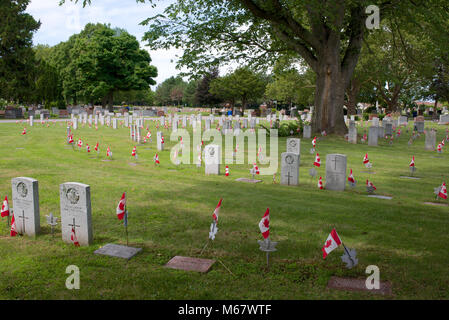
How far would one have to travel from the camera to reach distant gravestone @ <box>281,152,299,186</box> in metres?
10.9

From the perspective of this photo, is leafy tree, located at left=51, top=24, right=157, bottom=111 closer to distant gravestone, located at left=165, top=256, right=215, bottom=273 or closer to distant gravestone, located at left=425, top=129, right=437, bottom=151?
distant gravestone, located at left=425, top=129, right=437, bottom=151

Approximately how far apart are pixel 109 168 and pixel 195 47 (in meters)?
13.4

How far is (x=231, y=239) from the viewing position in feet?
21.1

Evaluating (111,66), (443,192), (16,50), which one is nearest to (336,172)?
(443,192)

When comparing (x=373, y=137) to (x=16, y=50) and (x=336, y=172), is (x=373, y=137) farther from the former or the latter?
(x=16, y=50)

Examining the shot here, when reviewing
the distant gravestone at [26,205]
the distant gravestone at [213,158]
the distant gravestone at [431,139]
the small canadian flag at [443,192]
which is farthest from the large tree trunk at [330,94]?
the distant gravestone at [26,205]

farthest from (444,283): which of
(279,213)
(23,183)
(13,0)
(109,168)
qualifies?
(13,0)

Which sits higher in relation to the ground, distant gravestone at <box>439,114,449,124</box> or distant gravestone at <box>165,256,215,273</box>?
distant gravestone at <box>439,114,449,124</box>

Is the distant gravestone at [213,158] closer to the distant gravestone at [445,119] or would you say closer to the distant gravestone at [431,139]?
the distant gravestone at [431,139]

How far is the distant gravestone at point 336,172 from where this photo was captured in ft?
34.2

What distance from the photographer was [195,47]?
79.3ft

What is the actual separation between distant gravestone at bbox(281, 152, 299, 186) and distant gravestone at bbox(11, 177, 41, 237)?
264 inches

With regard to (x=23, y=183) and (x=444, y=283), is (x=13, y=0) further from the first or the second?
(x=444, y=283)

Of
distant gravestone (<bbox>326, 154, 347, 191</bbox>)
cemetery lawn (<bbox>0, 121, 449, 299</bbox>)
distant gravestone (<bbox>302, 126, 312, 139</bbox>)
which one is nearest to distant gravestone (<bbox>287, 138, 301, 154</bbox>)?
cemetery lawn (<bbox>0, 121, 449, 299</bbox>)
